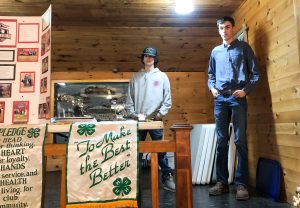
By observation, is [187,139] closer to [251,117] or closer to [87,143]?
[87,143]

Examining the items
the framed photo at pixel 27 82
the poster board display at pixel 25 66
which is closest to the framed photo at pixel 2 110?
the poster board display at pixel 25 66

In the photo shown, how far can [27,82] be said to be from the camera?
1.57m

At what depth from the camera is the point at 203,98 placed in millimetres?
4316

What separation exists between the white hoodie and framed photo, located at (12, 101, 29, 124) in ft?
3.54

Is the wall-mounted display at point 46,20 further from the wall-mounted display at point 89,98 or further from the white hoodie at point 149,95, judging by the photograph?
the wall-mounted display at point 89,98

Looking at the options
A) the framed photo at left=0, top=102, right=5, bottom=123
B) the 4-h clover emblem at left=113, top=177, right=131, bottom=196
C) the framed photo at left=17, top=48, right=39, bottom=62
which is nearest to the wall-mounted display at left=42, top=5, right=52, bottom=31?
the framed photo at left=17, top=48, right=39, bottom=62

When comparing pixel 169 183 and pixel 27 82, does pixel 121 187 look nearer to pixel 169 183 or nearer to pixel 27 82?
pixel 27 82

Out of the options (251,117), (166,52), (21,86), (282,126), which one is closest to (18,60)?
(21,86)

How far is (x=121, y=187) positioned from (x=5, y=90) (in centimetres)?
89

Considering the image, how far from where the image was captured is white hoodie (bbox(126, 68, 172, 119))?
2.53 m

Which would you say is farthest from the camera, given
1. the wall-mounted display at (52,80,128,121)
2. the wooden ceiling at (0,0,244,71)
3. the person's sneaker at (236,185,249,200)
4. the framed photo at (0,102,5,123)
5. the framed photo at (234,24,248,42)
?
the wall-mounted display at (52,80,128,121)

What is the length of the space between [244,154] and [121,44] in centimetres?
222

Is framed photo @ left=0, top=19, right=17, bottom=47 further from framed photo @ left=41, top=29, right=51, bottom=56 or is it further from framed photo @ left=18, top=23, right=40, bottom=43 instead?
framed photo @ left=41, top=29, right=51, bottom=56

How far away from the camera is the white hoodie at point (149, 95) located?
2529 mm
